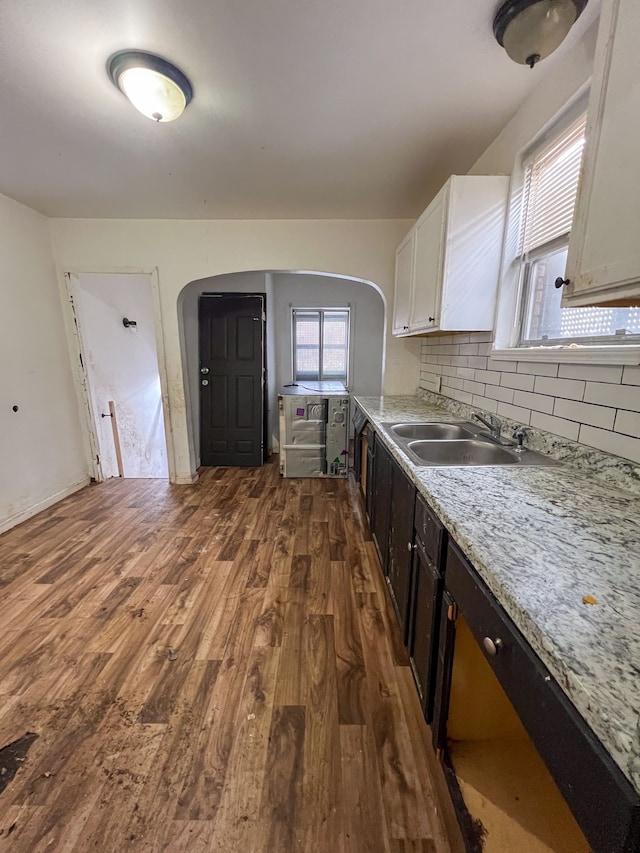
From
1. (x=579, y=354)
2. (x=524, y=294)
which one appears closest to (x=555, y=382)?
(x=579, y=354)

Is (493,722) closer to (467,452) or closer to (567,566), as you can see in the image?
(567,566)

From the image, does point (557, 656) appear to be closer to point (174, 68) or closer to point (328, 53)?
point (328, 53)

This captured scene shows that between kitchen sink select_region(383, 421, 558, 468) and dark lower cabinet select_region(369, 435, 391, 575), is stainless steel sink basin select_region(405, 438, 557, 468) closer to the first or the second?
kitchen sink select_region(383, 421, 558, 468)

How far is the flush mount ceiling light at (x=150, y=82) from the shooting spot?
135 cm

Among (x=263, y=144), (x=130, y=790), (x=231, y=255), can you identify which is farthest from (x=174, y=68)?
(x=130, y=790)

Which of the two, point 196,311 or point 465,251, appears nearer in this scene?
point 465,251

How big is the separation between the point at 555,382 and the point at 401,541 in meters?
0.95

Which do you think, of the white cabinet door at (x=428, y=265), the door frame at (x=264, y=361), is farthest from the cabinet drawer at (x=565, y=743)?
the door frame at (x=264, y=361)

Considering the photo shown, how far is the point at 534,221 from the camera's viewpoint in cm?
165

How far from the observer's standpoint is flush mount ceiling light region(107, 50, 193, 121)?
135 centimetres

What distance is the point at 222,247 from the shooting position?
3094 mm

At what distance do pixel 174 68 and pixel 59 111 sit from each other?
0.73m

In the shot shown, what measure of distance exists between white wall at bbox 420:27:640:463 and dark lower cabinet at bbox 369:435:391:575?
2.23ft

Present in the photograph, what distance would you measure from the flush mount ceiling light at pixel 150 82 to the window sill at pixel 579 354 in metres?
1.93
